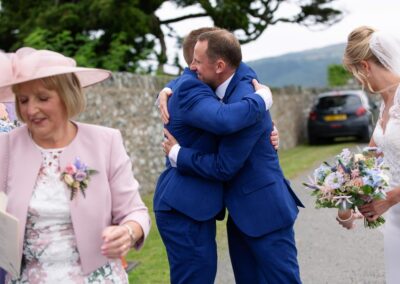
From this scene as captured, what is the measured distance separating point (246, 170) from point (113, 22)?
1316cm

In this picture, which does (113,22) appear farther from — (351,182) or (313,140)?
(351,182)

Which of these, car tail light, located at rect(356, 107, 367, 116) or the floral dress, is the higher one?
the floral dress

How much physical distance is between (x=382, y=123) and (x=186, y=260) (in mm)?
1353

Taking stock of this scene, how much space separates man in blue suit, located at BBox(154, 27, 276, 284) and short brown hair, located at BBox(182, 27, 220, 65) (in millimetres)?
226

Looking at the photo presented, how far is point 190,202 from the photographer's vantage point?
13.5ft

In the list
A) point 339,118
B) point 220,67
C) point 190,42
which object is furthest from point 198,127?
point 339,118

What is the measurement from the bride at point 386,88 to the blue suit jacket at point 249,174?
1.25 ft

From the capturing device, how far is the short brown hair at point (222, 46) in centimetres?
402

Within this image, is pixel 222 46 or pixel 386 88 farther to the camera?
pixel 386 88

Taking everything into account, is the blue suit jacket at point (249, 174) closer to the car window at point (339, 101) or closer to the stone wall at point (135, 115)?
A: the stone wall at point (135, 115)

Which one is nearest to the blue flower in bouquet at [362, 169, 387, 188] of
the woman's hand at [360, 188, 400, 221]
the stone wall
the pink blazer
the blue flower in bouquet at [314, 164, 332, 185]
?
the woman's hand at [360, 188, 400, 221]

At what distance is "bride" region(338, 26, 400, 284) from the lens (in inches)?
163

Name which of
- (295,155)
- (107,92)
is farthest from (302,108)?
(107,92)

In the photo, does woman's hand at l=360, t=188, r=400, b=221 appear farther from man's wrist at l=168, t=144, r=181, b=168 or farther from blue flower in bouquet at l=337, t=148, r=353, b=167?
man's wrist at l=168, t=144, r=181, b=168
